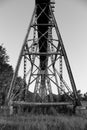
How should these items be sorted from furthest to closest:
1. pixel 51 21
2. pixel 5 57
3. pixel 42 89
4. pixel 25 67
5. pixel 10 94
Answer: pixel 5 57 → pixel 42 89 → pixel 25 67 → pixel 51 21 → pixel 10 94

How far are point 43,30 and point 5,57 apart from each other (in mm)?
12624

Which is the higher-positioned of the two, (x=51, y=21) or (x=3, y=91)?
(x=51, y=21)

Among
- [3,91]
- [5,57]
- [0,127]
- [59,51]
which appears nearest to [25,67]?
[59,51]

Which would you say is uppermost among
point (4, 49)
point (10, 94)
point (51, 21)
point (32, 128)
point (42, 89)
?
point (4, 49)

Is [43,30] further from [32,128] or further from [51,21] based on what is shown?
[32,128]

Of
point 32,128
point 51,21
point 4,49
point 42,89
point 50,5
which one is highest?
point 4,49

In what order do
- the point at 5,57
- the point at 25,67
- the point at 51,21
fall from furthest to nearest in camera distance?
1. the point at 5,57
2. the point at 25,67
3. the point at 51,21

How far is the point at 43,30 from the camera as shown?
11.1 metres

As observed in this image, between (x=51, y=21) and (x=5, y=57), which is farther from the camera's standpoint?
(x=5, y=57)

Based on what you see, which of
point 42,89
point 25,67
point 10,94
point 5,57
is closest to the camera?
point 10,94

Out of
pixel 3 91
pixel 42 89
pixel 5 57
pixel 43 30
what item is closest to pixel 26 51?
pixel 43 30

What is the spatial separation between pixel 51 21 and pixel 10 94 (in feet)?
17.0

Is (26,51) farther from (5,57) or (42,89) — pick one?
(5,57)

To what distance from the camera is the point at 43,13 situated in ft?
33.0
